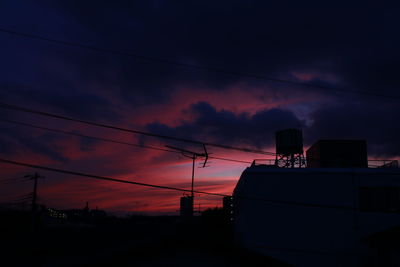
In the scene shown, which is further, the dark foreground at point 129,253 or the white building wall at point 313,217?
the white building wall at point 313,217

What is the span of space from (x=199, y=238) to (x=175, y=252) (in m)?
4.78

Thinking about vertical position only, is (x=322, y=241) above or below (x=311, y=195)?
below

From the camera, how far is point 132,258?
2980 cm

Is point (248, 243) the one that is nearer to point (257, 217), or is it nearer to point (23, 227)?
point (257, 217)

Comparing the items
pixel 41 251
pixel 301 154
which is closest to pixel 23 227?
pixel 41 251

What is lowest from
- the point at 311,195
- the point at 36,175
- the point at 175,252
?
the point at 175,252

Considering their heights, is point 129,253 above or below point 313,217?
below

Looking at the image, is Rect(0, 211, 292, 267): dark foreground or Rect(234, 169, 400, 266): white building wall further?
Rect(234, 169, 400, 266): white building wall

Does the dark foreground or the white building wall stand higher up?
the white building wall

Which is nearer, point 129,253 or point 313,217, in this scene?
point 313,217

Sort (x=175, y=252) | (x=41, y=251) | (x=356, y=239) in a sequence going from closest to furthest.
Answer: (x=356, y=239)
(x=41, y=251)
(x=175, y=252)

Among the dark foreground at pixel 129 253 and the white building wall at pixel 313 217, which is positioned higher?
the white building wall at pixel 313 217

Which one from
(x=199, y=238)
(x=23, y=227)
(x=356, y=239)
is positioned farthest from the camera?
(x=23, y=227)

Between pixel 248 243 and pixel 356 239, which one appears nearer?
pixel 356 239
